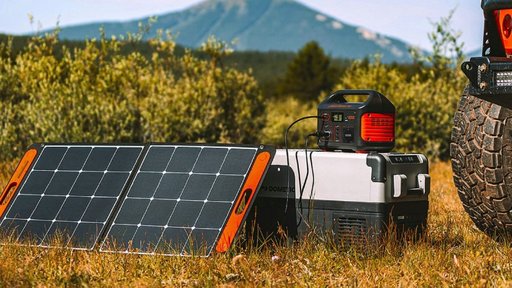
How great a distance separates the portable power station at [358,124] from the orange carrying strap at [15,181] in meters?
2.41

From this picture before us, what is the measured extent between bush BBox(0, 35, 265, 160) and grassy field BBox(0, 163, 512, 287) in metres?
9.88

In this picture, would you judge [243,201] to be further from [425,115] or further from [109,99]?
[425,115]

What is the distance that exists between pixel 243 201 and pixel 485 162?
178 centimetres

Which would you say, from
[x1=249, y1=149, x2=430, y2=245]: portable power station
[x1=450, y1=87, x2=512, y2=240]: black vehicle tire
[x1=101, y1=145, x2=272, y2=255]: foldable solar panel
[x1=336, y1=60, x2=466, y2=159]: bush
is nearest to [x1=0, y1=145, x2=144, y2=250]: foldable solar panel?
[x1=101, y1=145, x2=272, y2=255]: foldable solar panel

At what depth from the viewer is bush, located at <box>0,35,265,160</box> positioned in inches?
619

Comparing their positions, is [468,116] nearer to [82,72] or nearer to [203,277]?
[203,277]

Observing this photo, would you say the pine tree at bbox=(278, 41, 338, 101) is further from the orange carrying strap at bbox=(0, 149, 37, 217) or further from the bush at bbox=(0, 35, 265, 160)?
the orange carrying strap at bbox=(0, 149, 37, 217)

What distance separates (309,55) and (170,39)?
62878 millimetres

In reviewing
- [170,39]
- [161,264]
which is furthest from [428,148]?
[161,264]

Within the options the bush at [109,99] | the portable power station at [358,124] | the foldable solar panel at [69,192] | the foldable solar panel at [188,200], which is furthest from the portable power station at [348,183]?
the bush at [109,99]

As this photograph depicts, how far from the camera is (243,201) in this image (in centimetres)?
593

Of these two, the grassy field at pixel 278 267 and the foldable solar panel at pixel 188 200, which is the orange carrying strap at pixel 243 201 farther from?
the grassy field at pixel 278 267

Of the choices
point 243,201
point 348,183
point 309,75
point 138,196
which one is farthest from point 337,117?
point 309,75

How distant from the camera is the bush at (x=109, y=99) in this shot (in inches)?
619
